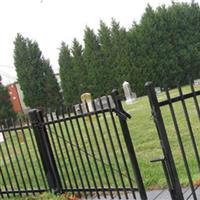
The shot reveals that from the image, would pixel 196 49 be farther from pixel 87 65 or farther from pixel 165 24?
pixel 87 65


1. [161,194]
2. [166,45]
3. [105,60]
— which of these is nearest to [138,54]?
[166,45]

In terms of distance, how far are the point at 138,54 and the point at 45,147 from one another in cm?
2259

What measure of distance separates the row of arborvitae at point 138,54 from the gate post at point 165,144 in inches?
913

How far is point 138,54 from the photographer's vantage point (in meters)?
28.7

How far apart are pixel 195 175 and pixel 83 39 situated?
25.0 meters

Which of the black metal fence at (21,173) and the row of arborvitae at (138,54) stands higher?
the row of arborvitae at (138,54)

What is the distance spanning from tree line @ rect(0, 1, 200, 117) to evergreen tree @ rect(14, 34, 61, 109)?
180cm

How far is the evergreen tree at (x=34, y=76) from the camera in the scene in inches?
1292

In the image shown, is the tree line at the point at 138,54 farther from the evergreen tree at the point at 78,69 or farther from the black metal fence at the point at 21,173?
the black metal fence at the point at 21,173

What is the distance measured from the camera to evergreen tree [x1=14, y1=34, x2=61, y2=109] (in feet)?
108

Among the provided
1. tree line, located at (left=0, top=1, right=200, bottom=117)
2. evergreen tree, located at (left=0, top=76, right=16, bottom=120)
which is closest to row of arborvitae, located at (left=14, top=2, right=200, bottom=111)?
tree line, located at (left=0, top=1, right=200, bottom=117)

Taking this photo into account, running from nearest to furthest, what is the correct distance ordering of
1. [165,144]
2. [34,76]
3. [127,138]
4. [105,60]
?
[165,144] → [127,138] → [105,60] → [34,76]

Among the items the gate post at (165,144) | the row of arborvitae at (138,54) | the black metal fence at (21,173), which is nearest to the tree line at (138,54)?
the row of arborvitae at (138,54)

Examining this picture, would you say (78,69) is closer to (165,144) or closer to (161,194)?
(161,194)
